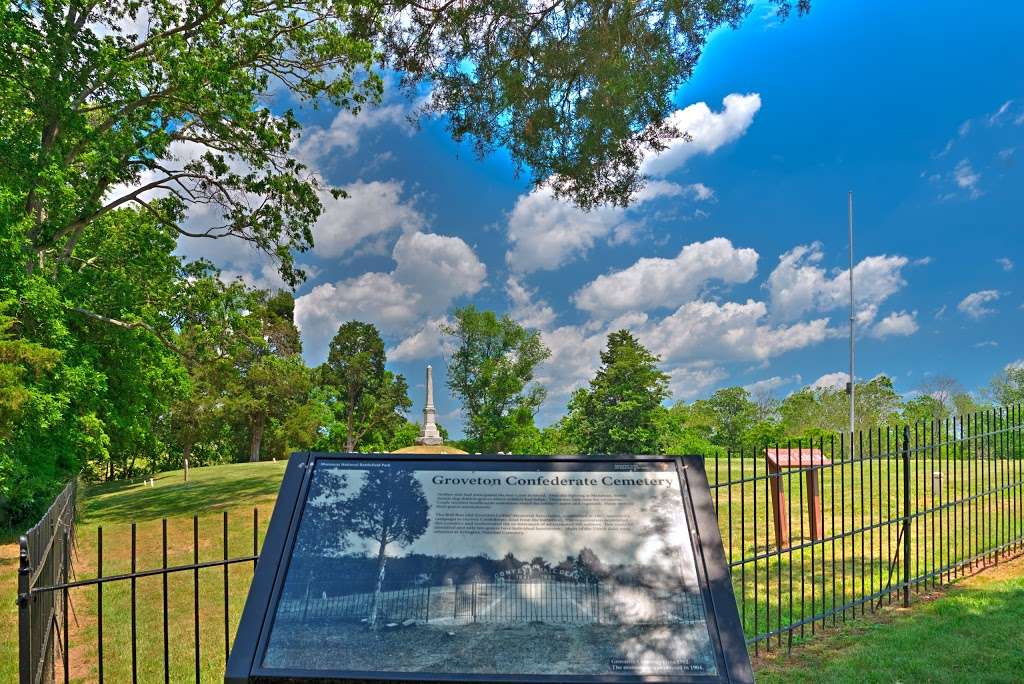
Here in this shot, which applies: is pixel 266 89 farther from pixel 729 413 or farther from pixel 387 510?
pixel 729 413

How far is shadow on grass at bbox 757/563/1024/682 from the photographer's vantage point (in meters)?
5.75

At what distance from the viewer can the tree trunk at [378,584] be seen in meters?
3.30

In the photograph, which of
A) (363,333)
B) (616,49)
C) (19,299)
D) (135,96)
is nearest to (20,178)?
(19,299)

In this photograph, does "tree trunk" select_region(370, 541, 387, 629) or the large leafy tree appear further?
the large leafy tree

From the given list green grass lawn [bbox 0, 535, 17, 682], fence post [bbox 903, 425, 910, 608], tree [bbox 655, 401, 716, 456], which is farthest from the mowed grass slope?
tree [bbox 655, 401, 716, 456]

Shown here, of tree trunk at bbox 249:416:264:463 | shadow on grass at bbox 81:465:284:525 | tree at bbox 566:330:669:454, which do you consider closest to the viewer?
shadow on grass at bbox 81:465:284:525

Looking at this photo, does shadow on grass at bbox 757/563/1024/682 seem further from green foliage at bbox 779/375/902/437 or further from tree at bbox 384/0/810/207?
green foliage at bbox 779/375/902/437

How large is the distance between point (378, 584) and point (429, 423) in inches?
1226

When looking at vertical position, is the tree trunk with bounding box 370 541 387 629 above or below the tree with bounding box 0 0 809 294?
below

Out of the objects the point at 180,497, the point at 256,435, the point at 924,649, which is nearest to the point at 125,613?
the point at 924,649

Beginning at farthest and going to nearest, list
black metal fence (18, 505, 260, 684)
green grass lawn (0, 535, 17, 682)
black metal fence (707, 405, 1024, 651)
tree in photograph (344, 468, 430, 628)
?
green grass lawn (0, 535, 17, 682) → black metal fence (707, 405, 1024, 651) → black metal fence (18, 505, 260, 684) → tree in photograph (344, 468, 430, 628)

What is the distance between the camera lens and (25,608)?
3668mm

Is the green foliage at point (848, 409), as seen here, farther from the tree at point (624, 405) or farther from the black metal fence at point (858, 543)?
the black metal fence at point (858, 543)

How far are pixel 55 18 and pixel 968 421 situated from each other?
52.9 feet
